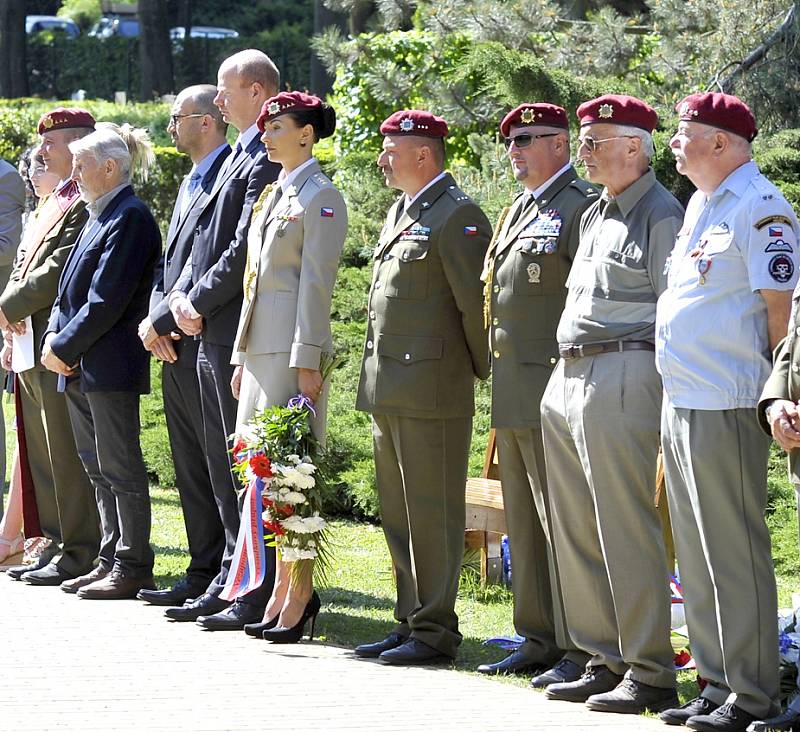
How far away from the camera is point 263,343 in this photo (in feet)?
22.0

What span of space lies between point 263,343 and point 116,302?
1224 mm

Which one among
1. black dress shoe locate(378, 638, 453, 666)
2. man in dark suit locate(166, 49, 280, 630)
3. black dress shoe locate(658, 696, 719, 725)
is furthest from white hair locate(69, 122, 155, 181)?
black dress shoe locate(658, 696, 719, 725)

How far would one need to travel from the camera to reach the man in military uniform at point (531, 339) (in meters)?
5.98

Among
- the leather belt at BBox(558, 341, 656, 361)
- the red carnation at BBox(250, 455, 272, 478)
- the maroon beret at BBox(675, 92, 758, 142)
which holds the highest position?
the maroon beret at BBox(675, 92, 758, 142)

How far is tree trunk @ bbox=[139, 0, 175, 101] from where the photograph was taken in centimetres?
3441

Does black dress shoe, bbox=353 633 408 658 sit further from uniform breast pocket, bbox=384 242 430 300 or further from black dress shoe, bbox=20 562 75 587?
black dress shoe, bbox=20 562 75 587

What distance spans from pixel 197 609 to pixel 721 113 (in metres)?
3.36

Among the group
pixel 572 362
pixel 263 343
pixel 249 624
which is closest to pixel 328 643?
pixel 249 624

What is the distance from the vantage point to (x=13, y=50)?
35.0m

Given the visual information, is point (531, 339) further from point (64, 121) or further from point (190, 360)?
point (64, 121)

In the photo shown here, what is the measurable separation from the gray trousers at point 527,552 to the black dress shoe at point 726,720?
1.12 m

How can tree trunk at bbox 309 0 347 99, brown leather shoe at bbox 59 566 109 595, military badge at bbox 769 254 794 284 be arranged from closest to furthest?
military badge at bbox 769 254 794 284
brown leather shoe at bbox 59 566 109 595
tree trunk at bbox 309 0 347 99

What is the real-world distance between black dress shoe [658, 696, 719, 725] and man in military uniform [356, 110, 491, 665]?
1.34 metres

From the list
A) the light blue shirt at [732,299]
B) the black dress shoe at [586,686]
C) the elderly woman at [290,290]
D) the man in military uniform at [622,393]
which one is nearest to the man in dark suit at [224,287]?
the elderly woman at [290,290]
